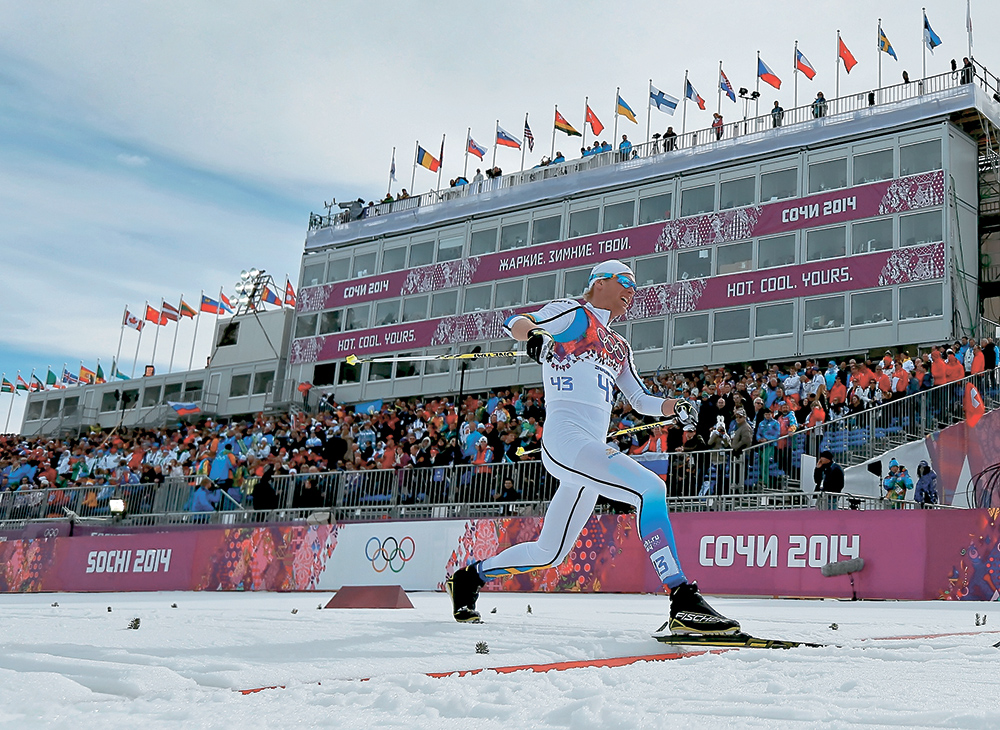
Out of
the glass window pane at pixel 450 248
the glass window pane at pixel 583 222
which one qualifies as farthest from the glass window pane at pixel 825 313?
the glass window pane at pixel 450 248

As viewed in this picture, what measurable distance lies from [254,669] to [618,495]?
2961mm

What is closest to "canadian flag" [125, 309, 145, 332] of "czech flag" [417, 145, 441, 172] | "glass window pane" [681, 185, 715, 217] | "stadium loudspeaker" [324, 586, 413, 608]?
"czech flag" [417, 145, 441, 172]

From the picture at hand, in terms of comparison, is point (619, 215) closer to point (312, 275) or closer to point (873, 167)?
point (873, 167)

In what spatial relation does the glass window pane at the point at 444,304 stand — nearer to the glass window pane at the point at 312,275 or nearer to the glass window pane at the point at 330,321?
the glass window pane at the point at 330,321

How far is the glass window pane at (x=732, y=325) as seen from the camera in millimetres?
31109

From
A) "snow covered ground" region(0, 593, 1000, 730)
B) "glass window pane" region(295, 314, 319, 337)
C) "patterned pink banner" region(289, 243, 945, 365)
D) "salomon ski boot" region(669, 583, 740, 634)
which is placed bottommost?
"snow covered ground" region(0, 593, 1000, 730)

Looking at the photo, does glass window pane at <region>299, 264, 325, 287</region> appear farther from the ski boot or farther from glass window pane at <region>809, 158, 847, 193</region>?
the ski boot

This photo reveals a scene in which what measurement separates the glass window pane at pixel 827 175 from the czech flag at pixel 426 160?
15404mm

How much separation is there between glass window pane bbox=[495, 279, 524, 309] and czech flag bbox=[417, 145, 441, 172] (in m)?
Answer: 6.94

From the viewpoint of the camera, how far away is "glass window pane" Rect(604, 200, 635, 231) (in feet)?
114

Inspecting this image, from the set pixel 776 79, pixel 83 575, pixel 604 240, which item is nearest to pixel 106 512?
pixel 83 575

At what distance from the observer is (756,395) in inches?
805

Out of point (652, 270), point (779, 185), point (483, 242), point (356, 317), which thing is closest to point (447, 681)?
point (779, 185)

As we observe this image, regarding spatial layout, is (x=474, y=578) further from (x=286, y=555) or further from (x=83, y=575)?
(x=83, y=575)
